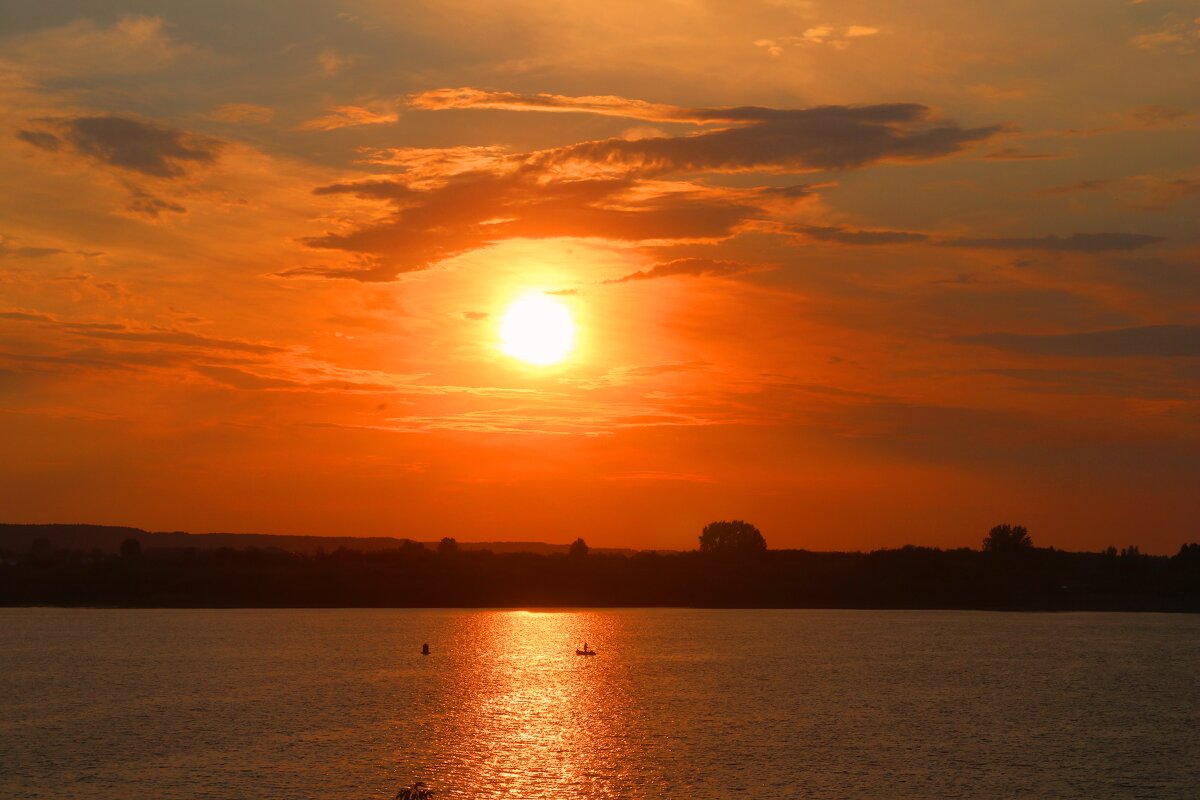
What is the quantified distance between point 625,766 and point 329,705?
36468 millimetres

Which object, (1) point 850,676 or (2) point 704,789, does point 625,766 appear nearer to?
(2) point 704,789

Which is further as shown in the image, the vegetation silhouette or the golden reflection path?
the golden reflection path

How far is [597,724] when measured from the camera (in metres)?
84.1

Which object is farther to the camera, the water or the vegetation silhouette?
the water

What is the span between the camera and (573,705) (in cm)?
9700

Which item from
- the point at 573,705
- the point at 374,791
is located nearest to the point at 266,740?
the point at 374,791

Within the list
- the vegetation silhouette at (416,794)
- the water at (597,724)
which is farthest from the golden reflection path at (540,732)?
the vegetation silhouette at (416,794)

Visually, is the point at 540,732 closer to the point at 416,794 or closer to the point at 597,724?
the point at 597,724

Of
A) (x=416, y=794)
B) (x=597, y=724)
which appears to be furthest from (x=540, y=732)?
(x=416, y=794)

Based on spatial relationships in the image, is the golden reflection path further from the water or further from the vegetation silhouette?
the vegetation silhouette

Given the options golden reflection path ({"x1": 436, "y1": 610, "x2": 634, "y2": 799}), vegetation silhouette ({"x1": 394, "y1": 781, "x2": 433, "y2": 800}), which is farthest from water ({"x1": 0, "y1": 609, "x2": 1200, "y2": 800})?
vegetation silhouette ({"x1": 394, "y1": 781, "x2": 433, "y2": 800})

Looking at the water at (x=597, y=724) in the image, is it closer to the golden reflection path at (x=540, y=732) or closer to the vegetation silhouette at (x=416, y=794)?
the golden reflection path at (x=540, y=732)

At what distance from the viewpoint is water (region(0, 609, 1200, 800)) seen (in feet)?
201

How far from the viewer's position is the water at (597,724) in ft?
201
